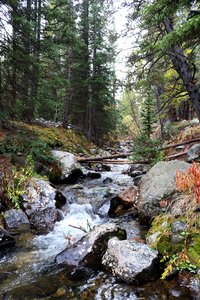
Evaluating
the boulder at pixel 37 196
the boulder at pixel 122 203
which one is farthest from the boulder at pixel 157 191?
the boulder at pixel 37 196

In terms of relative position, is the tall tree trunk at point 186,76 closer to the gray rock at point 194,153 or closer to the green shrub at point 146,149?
the gray rock at point 194,153

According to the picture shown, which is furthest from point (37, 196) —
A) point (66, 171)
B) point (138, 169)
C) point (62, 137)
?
point (62, 137)

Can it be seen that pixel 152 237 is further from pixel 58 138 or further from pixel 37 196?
pixel 58 138

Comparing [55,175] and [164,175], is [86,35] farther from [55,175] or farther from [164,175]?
[164,175]

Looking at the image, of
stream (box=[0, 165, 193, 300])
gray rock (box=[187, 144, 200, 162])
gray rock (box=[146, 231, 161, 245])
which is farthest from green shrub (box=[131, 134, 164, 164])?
gray rock (box=[146, 231, 161, 245])

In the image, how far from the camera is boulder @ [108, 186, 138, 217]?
27.1 feet

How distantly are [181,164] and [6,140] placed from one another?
22.2 feet

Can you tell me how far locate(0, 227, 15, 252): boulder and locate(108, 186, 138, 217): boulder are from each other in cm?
312

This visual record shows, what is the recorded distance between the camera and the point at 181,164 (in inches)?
302

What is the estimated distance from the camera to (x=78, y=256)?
5.29 metres

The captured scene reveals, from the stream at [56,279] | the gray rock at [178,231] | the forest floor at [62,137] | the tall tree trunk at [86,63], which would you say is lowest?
the stream at [56,279]

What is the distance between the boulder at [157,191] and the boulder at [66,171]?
17.1ft

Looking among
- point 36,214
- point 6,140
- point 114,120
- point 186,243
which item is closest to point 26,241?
point 36,214

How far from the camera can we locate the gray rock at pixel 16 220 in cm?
706
